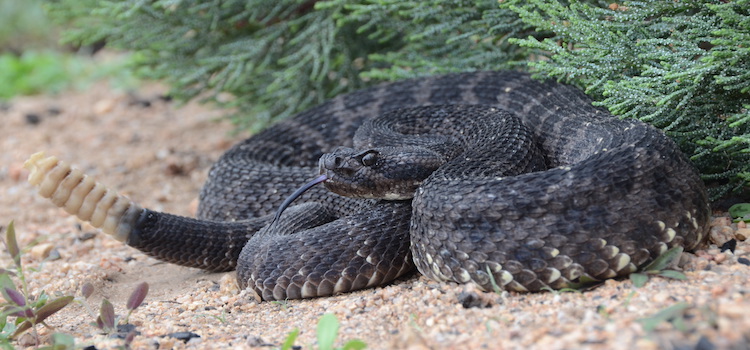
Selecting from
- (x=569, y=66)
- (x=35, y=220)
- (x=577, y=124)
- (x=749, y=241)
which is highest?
(x=569, y=66)

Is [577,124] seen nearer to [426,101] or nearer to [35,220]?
[426,101]

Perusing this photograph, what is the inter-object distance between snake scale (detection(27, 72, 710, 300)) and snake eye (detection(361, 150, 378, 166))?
0.05 ft

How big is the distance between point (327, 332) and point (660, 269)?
1.53m

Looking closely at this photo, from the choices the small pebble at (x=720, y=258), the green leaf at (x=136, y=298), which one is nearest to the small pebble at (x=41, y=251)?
the green leaf at (x=136, y=298)

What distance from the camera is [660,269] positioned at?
321cm

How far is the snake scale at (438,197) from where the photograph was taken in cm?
327

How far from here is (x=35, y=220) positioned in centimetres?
653

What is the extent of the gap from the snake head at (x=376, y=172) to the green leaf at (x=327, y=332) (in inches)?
53.1

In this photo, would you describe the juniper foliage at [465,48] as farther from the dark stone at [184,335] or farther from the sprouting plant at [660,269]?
the dark stone at [184,335]

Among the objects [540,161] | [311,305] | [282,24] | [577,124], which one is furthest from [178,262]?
[282,24]

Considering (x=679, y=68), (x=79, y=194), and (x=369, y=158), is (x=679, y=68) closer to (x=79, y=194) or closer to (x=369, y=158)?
(x=369, y=158)

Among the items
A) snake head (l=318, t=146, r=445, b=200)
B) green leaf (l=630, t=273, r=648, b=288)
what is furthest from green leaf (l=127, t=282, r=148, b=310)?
green leaf (l=630, t=273, r=648, b=288)

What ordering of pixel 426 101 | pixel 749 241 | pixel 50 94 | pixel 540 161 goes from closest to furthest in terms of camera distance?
pixel 749 241
pixel 540 161
pixel 426 101
pixel 50 94

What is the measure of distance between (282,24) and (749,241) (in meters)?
4.72
